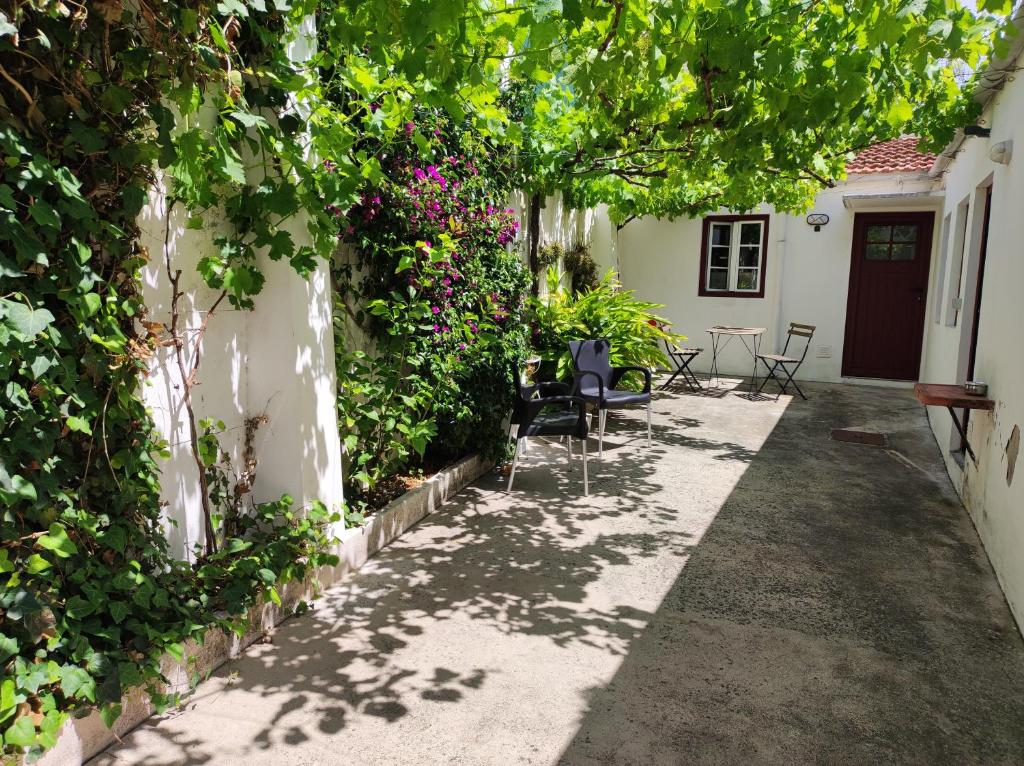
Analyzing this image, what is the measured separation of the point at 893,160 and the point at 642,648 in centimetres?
920

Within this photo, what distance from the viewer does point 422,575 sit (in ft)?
11.5

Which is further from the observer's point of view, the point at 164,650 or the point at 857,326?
the point at 857,326

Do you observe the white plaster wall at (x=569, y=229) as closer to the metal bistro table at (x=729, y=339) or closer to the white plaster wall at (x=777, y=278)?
the white plaster wall at (x=777, y=278)

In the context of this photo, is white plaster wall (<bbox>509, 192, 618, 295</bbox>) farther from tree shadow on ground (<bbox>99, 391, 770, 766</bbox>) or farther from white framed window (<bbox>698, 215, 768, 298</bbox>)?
tree shadow on ground (<bbox>99, 391, 770, 766</bbox>)

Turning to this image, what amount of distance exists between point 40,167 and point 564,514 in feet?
11.1

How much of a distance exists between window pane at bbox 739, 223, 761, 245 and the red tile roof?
1.45 metres

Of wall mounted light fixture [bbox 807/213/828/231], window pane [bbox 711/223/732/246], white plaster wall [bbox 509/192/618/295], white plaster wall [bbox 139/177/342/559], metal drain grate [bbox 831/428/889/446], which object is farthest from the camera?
window pane [bbox 711/223/732/246]

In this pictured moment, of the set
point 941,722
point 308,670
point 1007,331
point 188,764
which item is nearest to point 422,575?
point 308,670

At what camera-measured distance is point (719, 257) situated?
35.3 ft

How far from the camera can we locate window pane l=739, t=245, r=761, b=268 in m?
10.4

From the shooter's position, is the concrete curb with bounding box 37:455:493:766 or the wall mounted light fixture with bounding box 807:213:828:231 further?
the wall mounted light fixture with bounding box 807:213:828:231

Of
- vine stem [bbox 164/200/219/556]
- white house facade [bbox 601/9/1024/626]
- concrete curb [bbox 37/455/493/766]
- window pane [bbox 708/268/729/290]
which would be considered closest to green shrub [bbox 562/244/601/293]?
white house facade [bbox 601/9/1024/626]

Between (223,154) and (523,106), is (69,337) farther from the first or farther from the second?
(523,106)

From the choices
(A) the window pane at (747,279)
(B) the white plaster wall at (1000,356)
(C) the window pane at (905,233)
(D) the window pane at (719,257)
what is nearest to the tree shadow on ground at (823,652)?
(B) the white plaster wall at (1000,356)
